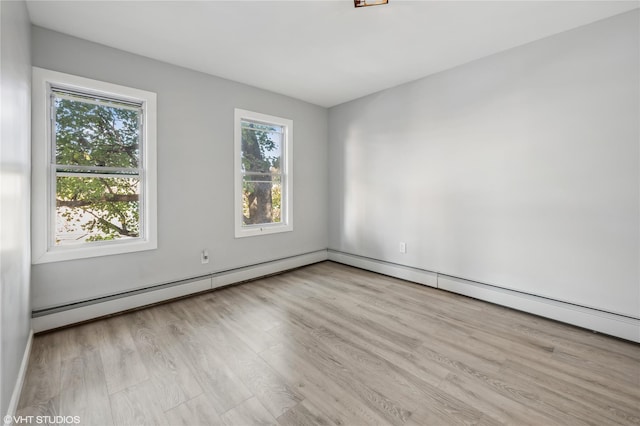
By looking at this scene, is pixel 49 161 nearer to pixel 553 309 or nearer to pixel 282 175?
pixel 282 175

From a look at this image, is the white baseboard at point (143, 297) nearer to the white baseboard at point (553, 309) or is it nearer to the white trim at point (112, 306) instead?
the white trim at point (112, 306)

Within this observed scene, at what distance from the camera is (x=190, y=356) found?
6.63ft

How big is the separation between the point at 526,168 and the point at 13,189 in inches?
154

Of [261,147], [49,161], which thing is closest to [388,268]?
[261,147]

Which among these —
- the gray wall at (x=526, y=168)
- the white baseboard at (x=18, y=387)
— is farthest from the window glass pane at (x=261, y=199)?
the white baseboard at (x=18, y=387)

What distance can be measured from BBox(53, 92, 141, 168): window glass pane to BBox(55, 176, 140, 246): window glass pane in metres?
0.18

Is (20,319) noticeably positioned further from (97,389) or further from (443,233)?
(443,233)

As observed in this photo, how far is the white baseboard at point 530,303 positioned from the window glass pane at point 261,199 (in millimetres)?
1726

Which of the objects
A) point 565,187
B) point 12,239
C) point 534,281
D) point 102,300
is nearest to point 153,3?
point 12,239

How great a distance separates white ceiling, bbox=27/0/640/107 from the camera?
2.15 metres

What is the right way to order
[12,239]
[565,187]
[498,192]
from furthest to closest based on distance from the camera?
1. [498,192]
2. [565,187]
3. [12,239]

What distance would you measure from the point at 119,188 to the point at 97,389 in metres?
1.84

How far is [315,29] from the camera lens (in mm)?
2434

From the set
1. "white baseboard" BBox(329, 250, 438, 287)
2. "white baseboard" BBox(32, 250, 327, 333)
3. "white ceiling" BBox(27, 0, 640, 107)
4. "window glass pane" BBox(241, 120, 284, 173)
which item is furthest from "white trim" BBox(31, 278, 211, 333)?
"white ceiling" BBox(27, 0, 640, 107)
